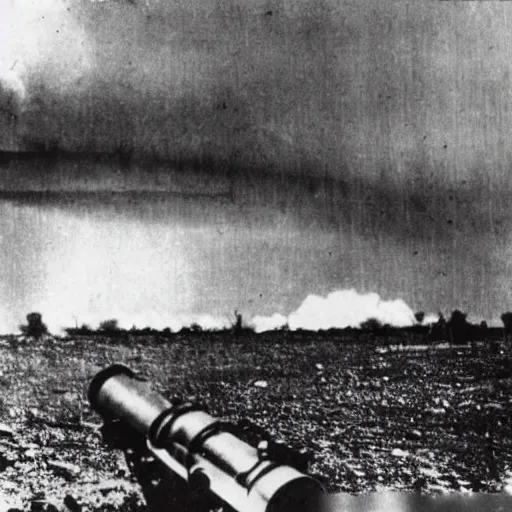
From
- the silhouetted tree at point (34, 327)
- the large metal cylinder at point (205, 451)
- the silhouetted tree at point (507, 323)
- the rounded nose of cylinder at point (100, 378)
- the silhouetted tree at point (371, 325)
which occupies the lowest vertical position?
the large metal cylinder at point (205, 451)

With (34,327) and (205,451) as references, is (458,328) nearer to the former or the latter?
(205,451)

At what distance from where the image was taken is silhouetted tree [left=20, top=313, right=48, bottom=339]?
388cm

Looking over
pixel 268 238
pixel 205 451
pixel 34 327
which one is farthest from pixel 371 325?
pixel 34 327

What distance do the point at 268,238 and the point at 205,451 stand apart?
135 cm

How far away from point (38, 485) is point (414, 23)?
365 cm

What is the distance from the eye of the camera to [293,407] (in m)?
4.04

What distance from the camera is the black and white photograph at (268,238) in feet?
12.7

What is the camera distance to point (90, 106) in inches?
153

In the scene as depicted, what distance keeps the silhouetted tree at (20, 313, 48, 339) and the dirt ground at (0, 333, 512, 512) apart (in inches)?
2.1

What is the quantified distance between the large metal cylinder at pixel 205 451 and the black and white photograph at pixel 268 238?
0.15 meters

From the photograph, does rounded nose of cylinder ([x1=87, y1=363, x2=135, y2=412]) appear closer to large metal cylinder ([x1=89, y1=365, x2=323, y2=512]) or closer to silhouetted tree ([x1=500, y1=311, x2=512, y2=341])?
large metal cylinder ([x1=89, y1=365, x2=323, y2=512])

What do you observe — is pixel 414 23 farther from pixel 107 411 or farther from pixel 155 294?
pixel 107 411

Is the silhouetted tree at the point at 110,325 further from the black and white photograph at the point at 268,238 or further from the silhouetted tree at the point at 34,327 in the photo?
the silhouetted tree at the point at 34,327

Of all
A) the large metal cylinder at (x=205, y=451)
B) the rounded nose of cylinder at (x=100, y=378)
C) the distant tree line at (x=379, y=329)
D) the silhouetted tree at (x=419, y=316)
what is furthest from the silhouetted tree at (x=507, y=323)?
the rounded nose of cylinder at (x=100, y=378)
